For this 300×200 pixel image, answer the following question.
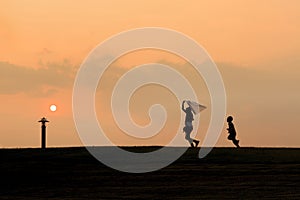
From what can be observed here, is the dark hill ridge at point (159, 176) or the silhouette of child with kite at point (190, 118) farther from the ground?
the silhouette of child with kite at point (190, 118)

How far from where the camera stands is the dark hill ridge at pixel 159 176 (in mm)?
28312

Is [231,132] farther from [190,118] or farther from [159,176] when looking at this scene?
[159,176]

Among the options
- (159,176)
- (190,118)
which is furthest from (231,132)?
(159,176)

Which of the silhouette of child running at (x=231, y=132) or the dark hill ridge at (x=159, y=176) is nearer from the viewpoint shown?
the dark hill ridge at (x=159, y=176)

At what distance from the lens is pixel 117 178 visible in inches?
1298

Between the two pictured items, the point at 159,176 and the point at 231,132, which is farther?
the point at 231,132

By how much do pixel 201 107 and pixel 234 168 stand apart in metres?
11.8

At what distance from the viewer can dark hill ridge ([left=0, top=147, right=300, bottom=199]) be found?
28312mm

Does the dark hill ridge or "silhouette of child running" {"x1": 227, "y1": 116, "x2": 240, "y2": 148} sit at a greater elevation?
"silhouette of child running" {"x1": 227, "y1": 116, "x2": 240, "y2": 148}

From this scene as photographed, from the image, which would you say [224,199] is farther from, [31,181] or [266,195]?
[31,181]

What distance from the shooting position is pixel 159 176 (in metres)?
33.2

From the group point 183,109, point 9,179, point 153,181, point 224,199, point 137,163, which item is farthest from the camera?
point 183,109

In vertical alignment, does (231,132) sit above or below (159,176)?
above

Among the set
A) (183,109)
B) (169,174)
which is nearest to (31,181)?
(169,174)
